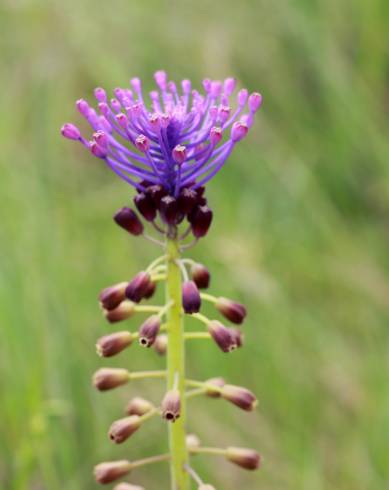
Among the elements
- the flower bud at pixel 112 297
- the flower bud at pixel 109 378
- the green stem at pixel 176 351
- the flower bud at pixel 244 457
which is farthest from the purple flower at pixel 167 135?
the flower bud at pixel 244 457

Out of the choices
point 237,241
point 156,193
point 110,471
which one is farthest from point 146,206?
point 237,241

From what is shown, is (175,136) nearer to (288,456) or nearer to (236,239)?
(288,456)

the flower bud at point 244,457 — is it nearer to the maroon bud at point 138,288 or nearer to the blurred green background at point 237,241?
the maroon bud at point 138,288

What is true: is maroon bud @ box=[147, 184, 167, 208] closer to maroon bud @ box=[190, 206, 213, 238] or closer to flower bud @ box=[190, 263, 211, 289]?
maroon bud @ box=[190, 206, 213, 238]

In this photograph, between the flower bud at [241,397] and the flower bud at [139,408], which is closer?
the flower bud at [241,397]

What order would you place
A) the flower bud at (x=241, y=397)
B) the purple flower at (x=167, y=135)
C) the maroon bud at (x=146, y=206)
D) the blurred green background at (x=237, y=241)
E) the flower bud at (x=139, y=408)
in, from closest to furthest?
the purple flower at (x=167, y=135), the maroon bud at (x=146, y=206), the flower bud at (x=241, y=397), the flower bud at (x=139, y=408), the blurred green background at (x=237, y=241)
